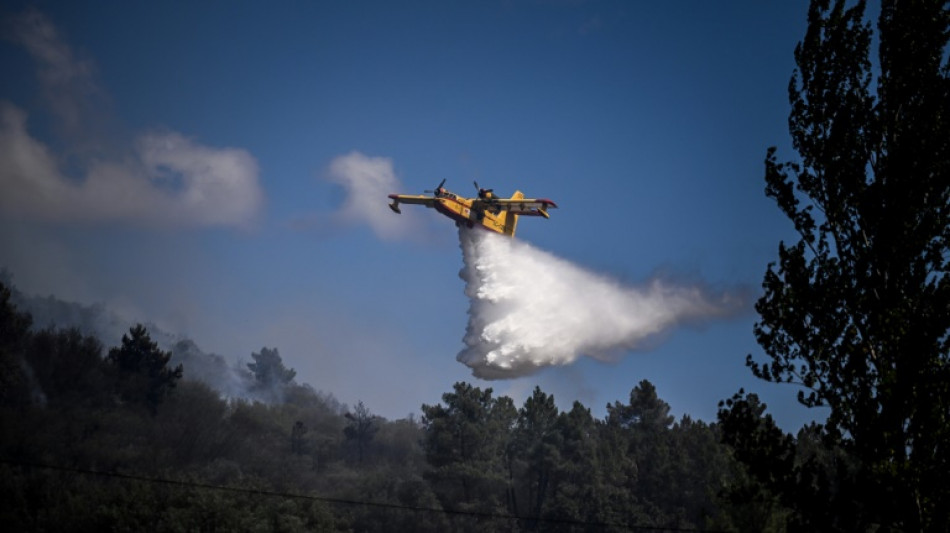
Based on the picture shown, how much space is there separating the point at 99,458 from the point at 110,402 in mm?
14616

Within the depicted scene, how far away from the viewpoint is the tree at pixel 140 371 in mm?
73875

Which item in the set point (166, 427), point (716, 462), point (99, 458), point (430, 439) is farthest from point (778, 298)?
point (166, 427)

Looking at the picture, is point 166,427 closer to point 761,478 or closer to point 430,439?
point 430,439

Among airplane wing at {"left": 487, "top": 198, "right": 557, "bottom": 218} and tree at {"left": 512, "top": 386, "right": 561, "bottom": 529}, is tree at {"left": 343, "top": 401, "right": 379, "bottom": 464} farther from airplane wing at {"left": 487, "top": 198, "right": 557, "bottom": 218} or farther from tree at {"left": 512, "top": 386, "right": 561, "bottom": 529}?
airplane wing at {"left": 487, "top": 198, "right": 557, "bottom": 218}

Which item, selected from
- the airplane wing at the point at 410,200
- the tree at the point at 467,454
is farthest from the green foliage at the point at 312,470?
the airplane wing at the point at 410,200

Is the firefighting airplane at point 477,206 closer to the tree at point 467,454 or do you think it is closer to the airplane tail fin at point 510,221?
the airplane tail fin at point 510,221

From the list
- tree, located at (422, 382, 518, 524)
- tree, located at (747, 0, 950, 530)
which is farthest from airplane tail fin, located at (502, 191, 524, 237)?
tree, located at (747, 0, 950, 530)

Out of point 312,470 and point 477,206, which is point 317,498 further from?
point 312,470

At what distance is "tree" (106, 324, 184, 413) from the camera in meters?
73.9

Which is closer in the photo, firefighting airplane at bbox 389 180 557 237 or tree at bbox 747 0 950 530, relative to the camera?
tree at bbox 747 0 950 530

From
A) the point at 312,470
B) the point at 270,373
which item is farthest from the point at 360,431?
the point at 270,373

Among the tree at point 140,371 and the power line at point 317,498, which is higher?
the tree at point 140,371

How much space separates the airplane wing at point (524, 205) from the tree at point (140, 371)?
47280mm

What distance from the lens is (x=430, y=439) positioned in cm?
6384
